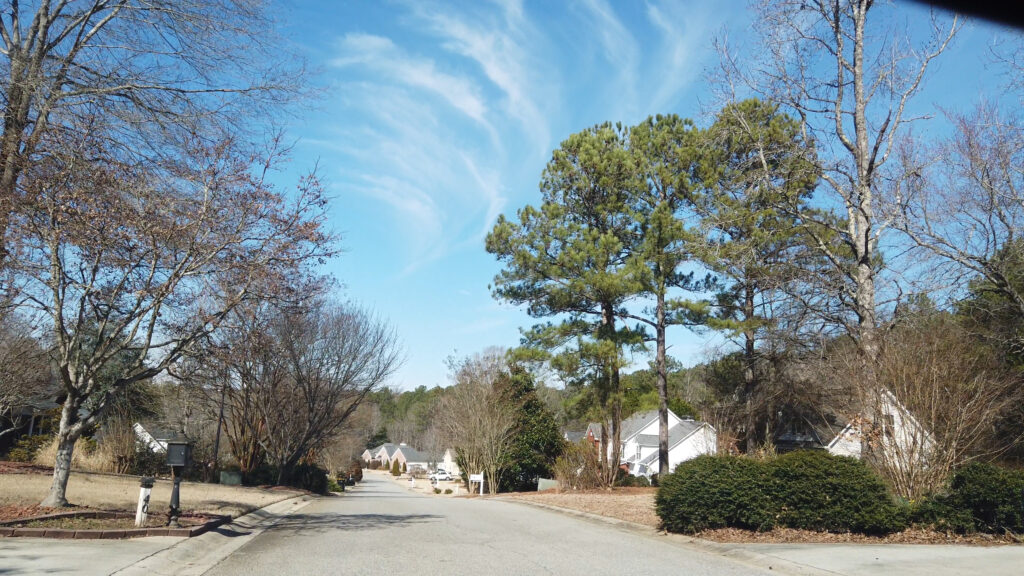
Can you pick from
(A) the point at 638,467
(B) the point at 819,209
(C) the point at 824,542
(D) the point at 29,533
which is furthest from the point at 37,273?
(A) the point at 638,467

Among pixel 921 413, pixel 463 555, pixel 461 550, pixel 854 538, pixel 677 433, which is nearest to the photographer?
pixel 463 555

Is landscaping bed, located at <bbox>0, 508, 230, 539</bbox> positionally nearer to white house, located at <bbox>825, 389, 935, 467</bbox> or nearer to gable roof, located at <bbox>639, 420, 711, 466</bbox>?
white house, located at <bbox>825, 389, 935, 467</bbox>

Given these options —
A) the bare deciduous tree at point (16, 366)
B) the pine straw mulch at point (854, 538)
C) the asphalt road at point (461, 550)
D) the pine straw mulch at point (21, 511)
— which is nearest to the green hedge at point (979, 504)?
the pine straw mulch at point (854, 538)

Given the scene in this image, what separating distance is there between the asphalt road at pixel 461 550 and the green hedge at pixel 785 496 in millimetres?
866

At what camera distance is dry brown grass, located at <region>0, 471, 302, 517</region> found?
37.4 ft

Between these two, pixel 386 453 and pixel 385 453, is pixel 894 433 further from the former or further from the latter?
pixel 385 453

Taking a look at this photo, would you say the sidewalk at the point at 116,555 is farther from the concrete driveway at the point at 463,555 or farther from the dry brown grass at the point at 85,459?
the dry brown grass at the point at 85,459

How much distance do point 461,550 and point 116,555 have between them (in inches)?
169

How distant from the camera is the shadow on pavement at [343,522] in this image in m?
12.4

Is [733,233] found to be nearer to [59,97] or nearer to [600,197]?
[600,197]

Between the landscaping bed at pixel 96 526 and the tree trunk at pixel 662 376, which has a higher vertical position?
the tree trunk at pixel 662 376

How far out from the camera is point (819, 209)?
24312 mm

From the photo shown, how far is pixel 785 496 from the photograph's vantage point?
10.6 metres

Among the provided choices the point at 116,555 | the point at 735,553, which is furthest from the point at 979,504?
the point at 116,555
